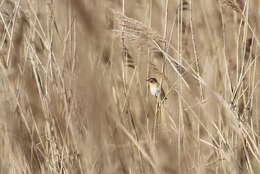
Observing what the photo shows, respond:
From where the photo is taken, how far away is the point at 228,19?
1417 mm

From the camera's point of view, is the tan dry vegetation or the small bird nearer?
the tan dry vegetation

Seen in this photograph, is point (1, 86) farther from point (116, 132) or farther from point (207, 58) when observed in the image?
point (207, 58)

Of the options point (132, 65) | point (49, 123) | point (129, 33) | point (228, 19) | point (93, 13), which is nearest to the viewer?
point (93, 13)

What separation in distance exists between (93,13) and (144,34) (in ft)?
1.31

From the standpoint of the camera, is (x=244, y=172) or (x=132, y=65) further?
(x=132, y=65)

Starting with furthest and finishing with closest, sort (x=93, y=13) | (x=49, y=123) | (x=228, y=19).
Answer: (x=228, y=19) → (x=49, y=123) → (x=93, y=13)

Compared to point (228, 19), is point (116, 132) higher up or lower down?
lower down

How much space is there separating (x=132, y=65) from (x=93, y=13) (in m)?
0.90

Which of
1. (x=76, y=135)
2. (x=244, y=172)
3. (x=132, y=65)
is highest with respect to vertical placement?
(x=132, y=65)

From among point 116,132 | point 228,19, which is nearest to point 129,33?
point 116,132

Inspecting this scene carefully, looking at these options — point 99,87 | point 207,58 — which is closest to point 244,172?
point 207,58

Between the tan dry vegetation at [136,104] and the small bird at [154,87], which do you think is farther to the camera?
the small bird at [154,87]

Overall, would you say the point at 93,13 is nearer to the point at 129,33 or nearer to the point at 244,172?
the point at 129,33

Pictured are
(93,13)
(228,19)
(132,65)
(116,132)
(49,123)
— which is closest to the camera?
(93,13)
